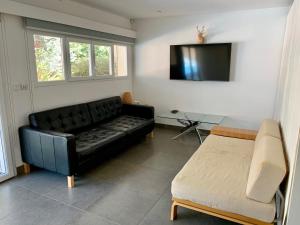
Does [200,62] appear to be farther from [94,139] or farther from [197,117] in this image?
[94,139]

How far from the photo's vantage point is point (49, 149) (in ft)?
9.05

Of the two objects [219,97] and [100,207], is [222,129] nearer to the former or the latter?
[219,97]

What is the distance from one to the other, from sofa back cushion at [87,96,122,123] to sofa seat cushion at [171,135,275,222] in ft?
6.83

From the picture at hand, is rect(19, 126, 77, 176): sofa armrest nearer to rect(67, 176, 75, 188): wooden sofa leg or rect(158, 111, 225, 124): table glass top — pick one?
rect(67, 176, 75, 188): wooden sofa leg

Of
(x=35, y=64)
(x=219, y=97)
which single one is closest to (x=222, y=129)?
(x=219, y=97)

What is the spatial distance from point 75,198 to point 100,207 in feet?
1.17

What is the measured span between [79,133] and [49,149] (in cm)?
82

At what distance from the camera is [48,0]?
A: 10.6 feet

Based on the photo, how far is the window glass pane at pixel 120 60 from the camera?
5.00 metres

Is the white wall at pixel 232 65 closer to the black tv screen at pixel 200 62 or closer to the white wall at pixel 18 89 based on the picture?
the black tv screen at pixel 200 62

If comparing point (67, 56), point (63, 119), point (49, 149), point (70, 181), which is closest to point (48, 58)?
point (67, 56)

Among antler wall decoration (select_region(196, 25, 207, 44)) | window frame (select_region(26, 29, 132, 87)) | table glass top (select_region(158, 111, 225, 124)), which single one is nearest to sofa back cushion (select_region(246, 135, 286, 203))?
table glass top (select_region(158, 111, 225, 124))

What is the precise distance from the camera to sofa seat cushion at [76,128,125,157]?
2879 mm

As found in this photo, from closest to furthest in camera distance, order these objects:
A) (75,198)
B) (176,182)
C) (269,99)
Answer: (176,182) < (75,198) < (269,99)
